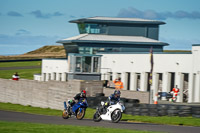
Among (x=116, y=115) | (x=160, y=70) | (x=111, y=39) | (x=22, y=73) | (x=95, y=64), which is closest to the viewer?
(x=116, y=115)

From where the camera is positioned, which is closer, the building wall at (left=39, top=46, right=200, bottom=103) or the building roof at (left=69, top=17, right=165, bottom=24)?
the building wall at (left=39, top=46, right=200, bottom=103)

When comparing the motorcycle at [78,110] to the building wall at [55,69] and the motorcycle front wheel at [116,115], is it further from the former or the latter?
the building wall at [55,69]

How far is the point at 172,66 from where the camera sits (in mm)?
45219

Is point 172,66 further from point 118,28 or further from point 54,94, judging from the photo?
point 118,28

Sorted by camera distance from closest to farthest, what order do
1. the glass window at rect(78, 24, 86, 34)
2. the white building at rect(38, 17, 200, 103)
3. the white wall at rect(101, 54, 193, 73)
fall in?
the white wall at rect(101, 54, 193, 73)
the white building at rect(38, 17, 200, 103)
the glass window at rect(78, 24, 86, 34)

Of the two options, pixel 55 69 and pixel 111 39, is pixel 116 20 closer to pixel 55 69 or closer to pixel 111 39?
pixel 111 39

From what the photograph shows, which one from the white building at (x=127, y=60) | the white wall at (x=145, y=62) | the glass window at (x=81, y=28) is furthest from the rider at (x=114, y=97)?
the glass window at (x=81, y=28)

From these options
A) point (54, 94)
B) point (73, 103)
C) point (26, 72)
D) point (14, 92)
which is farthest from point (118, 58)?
point (26, 72)

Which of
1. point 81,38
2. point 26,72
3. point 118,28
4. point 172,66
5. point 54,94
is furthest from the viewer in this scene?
point 26,72

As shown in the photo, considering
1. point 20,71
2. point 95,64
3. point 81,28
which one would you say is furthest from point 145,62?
point 20,71

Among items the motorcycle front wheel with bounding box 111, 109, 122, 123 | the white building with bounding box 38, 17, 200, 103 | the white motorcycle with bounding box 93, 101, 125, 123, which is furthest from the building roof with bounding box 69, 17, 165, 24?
the motorcycle front wheel with bounding box 111, 109, 122, 123

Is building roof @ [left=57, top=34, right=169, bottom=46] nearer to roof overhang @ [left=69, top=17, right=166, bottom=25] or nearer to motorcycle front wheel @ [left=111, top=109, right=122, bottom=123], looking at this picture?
roof overhang @ [left=69, top=17, right=166, bottom=25]

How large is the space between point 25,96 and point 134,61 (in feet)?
42.2

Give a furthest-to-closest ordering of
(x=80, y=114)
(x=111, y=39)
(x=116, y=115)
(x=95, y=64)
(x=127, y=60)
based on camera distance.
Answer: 1. (x=111, y=39)
2. (x=127, y=60)
3. (x=95, y=64)
4. (x=80, y=114)
5. (x=116, y=115)
